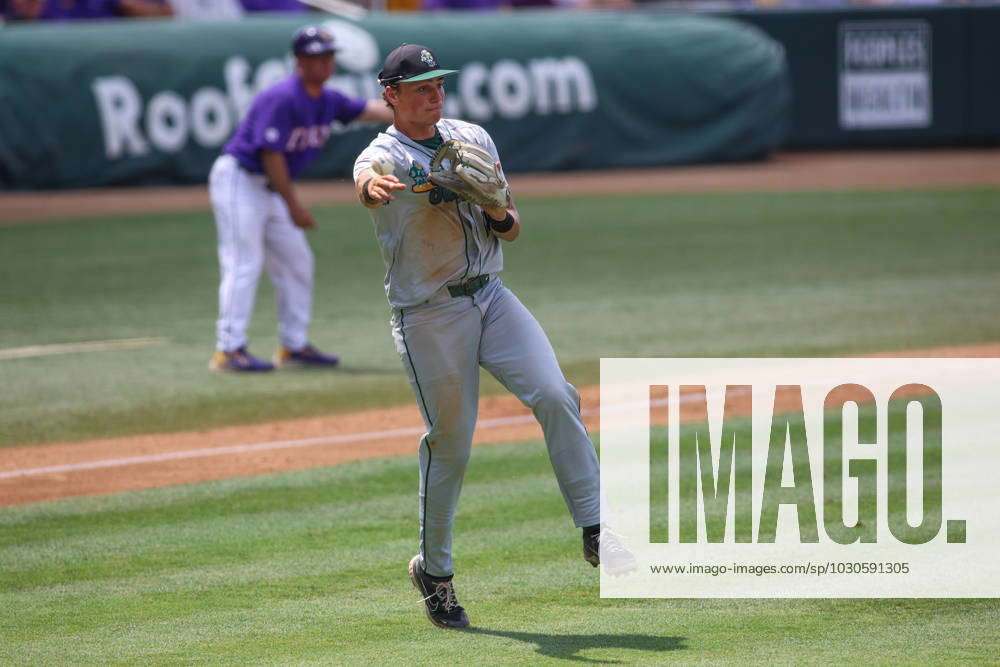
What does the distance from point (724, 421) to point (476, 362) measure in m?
3.40

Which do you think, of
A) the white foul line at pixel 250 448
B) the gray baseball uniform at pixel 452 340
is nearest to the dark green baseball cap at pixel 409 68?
the gray baseball uniform at pixel 452 340

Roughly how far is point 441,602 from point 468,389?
0.75m

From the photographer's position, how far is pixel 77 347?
10.9 meters

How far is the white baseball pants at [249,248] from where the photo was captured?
32.3 feet

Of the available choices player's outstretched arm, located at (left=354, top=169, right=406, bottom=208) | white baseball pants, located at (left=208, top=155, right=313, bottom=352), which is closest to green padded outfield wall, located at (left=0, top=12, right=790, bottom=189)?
white baseball pants, located at (left=208, top=155, right=313, bottom=352)

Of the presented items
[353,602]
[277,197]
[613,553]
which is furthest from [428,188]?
[277,197]

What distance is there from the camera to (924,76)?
23844 millimetres

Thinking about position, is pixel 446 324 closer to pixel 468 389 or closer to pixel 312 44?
pixel 468 389

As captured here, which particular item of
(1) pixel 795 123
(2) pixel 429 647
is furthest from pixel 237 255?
(1) pixel 795 123

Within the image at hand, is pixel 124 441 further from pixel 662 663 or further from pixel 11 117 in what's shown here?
pixel 11 117

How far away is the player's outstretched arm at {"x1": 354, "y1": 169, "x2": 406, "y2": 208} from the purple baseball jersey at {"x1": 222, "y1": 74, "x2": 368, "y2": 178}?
198 inches

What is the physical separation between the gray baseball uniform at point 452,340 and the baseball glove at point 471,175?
0.12 meters

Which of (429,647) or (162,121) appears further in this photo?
(162,121)

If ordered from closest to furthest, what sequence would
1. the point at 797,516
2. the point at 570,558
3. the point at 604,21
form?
the point at 570,558 < the point at 797,516 < the point at 604,21
